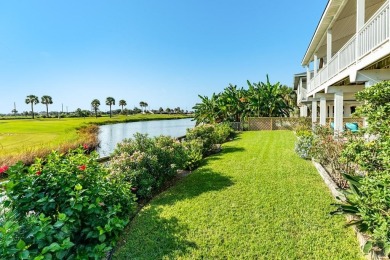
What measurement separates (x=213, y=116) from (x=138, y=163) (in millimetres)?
19820

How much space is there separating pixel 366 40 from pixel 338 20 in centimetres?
559

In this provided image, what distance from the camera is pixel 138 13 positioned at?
16797 millimetres

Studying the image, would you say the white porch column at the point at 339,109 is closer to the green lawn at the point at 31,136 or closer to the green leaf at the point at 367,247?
the green leaf at the point at 367,247

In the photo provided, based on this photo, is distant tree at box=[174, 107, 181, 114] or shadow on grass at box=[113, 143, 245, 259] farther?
distant tree at box=[174, 107, 181, 114]

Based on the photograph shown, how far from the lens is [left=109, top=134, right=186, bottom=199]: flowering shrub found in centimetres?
600

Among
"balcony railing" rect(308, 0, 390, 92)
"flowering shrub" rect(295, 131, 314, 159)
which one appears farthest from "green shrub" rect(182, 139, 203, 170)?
"balcony railing" rect(308, 0, 390, 92)

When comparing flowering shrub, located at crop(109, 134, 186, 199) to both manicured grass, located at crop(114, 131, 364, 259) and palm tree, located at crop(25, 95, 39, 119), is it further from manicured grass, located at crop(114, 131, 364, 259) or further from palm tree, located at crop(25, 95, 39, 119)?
palm tree, located at crop(25, 95, 39, 119)

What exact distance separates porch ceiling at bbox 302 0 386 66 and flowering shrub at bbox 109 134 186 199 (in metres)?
8.42

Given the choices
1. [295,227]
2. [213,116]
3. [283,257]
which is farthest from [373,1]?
[213,116]

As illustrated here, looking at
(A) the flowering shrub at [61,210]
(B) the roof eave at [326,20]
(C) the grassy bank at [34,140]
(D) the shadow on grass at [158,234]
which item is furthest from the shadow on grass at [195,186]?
(B) the roof eave at [326,20]

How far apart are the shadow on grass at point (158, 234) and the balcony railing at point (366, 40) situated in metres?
5.60

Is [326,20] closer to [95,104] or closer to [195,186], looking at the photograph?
[195,186]

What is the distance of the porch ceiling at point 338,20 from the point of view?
29.7 feet

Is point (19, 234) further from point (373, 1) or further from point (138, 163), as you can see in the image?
point (373, 1)
